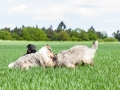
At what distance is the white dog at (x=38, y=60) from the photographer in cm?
959

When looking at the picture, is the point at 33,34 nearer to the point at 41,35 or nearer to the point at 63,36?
the point at 41,35

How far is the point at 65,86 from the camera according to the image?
6102 mm

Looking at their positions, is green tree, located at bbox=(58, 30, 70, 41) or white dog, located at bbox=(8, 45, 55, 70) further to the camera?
green tree, located at bbox=(58, 30, 70, 41)

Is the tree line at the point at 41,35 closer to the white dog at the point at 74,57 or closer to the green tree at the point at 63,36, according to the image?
the green tree at the point at 63,36

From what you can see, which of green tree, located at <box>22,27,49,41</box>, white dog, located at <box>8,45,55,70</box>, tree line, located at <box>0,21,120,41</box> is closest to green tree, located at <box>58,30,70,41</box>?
tree line, located at <box>0,21,120,41</box>

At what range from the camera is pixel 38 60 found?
387 inches

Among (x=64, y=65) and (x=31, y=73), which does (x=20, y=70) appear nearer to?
(x=31, y=73)

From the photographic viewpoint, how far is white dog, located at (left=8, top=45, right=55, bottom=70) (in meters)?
9.59

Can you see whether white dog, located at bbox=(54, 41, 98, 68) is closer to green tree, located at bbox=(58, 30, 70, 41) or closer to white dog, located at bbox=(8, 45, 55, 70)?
white dog, located at bbox=(8, 45, 55, 70)

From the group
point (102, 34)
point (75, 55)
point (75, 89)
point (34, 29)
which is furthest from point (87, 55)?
point (102, 34)

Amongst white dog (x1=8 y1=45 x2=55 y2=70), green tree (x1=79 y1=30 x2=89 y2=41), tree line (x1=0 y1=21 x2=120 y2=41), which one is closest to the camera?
white dog (x1=8 y1=45 x2=55 y2=70)

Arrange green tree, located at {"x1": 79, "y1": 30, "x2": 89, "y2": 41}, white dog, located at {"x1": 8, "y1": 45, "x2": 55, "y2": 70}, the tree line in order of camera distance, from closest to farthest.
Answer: white dog, located at {"x1": 8, "y1": 45, "x2": 55, "y2": 70}, the tree line, green tree, located at {"x1": 79, "y1": 30, "x2": 89, "y2": 41}

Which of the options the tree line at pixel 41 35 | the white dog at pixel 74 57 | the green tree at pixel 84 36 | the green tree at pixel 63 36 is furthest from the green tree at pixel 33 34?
the white dog at pixel 74 57

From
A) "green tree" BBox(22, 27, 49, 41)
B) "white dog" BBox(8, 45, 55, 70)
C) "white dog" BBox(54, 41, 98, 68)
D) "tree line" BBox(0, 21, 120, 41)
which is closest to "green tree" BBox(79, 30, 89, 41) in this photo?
"tree line" BBox(0, 21, 120, 41)
